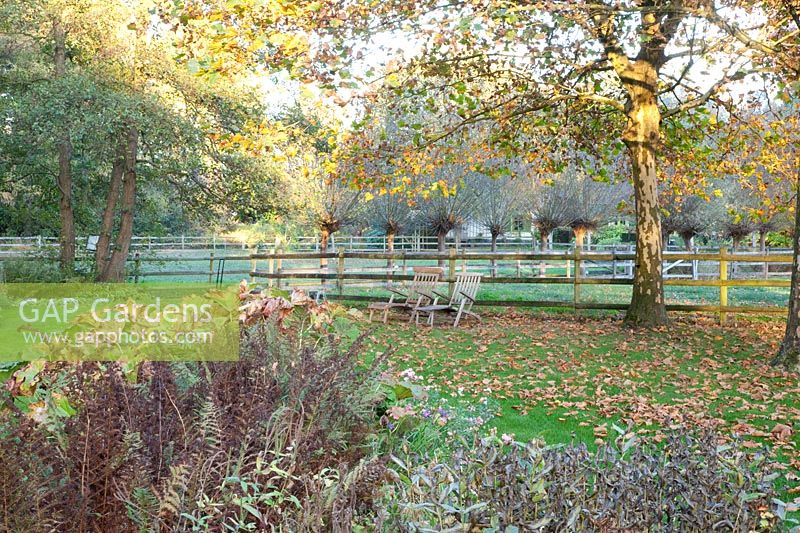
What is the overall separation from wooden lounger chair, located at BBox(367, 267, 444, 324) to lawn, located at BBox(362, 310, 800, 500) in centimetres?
51

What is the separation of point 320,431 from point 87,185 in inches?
738

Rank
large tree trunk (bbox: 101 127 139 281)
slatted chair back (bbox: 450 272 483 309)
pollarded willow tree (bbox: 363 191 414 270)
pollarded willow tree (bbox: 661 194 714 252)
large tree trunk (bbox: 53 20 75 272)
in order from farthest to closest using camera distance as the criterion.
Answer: pollarded willow tree (bbox: 661 194 714 252)
pollarded willow tree (bbox: 363 191 414 270)
large tree trunk (bbox: 101 127 139 281)
large tree trunk (bbox: 53 20 75 272)
slatted chair back (bbox: 450 272 483 309)

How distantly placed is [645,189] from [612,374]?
163 inches

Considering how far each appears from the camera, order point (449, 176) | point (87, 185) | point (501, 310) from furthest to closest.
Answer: point (449, 176), point (87, 185), point (501, 310)

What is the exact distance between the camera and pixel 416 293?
12812mm

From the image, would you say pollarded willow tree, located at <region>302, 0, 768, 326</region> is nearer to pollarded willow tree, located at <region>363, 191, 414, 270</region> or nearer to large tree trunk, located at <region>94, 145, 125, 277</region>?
large tree trunk, located at <region>94, 145, 125, 277</region>

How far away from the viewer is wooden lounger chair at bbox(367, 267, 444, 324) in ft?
40.2

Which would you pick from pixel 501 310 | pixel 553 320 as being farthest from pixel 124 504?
pixel 501 310

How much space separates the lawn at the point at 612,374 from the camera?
5508 millimetres

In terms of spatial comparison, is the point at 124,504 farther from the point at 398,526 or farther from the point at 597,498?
the point at 597,498

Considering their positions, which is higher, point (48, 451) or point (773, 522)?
point (48, 451)

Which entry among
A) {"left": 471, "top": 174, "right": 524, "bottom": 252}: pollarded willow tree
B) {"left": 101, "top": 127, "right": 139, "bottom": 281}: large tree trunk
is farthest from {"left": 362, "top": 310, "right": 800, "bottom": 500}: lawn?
{"left": 471, "top": 174, "right": 524, "bottom": 252}: pollarded willow tree

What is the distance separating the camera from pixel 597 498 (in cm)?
189

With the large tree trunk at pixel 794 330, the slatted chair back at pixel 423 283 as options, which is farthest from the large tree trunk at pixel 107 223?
the large tree trunk at pixel 794 330
